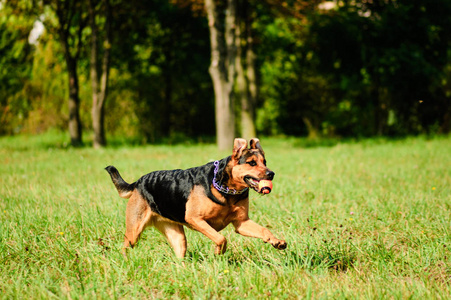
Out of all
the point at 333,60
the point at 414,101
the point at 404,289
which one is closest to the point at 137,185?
the point at 404,289

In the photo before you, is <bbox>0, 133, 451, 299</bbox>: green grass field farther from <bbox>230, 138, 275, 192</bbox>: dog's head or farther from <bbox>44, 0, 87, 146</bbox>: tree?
<bbox>44, 0, 87, 146</bbox>: tree

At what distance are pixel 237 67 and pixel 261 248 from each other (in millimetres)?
13667

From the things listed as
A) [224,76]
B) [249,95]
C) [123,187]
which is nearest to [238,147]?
[123,187]

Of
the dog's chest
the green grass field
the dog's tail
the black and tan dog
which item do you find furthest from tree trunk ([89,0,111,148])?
the dog's chest

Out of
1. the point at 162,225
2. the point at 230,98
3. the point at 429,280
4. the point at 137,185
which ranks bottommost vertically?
the point at 429,280

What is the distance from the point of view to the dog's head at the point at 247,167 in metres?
3.07

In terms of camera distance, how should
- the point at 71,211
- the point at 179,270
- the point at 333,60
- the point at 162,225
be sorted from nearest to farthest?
the point at 179,270
the point at 162,225
the point at 71,211
the point at 333,60

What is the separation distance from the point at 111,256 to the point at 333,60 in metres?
17.5

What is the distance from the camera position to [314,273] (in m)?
3.35

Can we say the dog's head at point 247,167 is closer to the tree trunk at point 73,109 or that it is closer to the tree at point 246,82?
the tree at point 246,82

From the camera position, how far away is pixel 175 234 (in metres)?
3.83

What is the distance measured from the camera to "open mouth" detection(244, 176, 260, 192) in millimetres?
3062

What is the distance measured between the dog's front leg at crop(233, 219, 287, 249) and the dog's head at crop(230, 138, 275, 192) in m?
0.34

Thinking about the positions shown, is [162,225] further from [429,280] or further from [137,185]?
[429,280]
